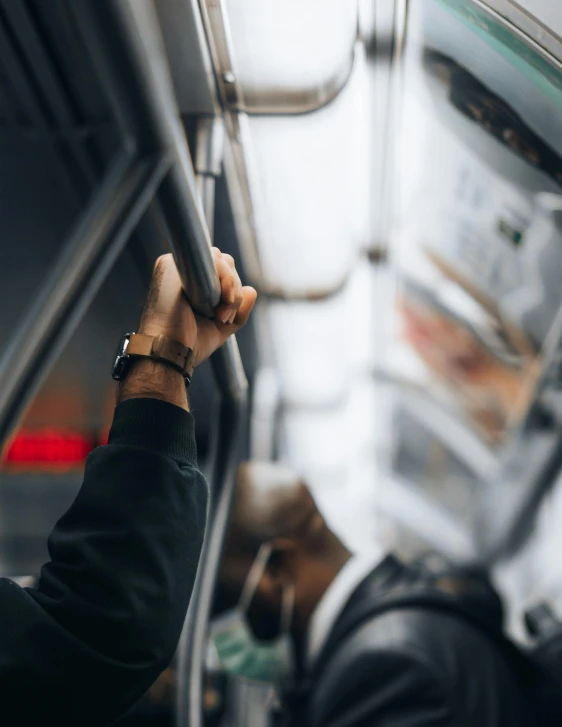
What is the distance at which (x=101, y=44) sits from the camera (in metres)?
0.45

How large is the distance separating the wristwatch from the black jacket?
796mm

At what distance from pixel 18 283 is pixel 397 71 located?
0.78m

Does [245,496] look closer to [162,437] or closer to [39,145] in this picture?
[162,437]

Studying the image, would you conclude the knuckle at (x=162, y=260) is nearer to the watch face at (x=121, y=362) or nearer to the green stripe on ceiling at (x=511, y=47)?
the watch face at (x=121, y=362)

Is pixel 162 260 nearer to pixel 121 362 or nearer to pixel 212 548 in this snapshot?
pixel 121 362

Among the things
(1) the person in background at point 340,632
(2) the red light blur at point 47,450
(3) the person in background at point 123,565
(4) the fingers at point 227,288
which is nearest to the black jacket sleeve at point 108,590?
(3) the person in background at point 123,565

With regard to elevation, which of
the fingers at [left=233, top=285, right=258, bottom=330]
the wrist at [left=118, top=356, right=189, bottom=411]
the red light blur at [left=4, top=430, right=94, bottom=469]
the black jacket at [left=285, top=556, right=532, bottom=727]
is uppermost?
the red light blur at [left=4, top=430, right=94, bottom=469]

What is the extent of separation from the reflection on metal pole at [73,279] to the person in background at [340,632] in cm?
59

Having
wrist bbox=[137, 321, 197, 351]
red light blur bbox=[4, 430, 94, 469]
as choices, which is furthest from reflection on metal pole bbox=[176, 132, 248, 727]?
red light blur bbox=[4, 430, 94, 469]

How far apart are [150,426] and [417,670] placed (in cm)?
80

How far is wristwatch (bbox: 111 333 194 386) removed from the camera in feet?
1.96

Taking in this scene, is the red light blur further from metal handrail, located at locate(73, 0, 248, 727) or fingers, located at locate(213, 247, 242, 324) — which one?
fingers, located at locate(213, 247, 242, 324)

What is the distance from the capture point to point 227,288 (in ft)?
2.10

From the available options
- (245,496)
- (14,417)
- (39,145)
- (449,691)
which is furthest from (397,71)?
(449,691)
